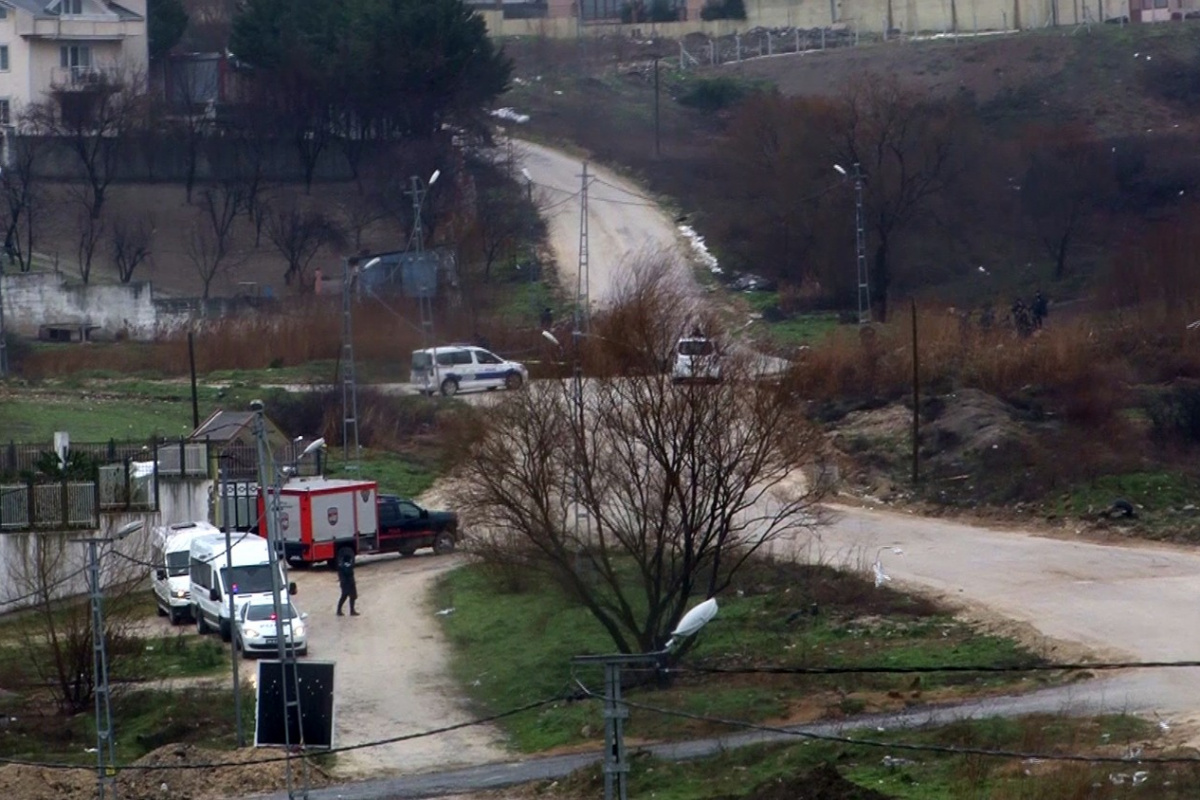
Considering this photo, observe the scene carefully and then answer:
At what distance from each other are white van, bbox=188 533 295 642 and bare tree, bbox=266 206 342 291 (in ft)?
98.0

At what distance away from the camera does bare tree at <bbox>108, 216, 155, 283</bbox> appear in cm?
5403

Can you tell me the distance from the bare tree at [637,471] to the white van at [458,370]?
1759cm

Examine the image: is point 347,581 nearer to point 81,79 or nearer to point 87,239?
point 87,239

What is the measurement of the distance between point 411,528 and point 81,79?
3836 cm

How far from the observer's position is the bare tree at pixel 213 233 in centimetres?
5469

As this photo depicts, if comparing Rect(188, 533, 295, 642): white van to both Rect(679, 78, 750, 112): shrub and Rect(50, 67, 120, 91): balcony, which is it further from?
Rect(679, 78, 750, 112): shrub

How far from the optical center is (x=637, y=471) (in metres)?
20.1

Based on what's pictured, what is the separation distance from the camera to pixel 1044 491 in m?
29.2

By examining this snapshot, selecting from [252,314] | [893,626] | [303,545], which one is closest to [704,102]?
[252,314]

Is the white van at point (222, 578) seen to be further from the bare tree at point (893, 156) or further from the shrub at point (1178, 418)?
the bare tree at point (893, 156)

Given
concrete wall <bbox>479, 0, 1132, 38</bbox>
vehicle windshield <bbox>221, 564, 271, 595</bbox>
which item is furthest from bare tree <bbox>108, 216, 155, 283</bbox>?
concrete wall <bbox>479, 0, 1132, 38</bbox>

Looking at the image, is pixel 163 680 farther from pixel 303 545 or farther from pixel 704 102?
pixel 704 102

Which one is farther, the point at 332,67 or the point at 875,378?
the point at 332,67

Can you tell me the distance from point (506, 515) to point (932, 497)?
1228cm
